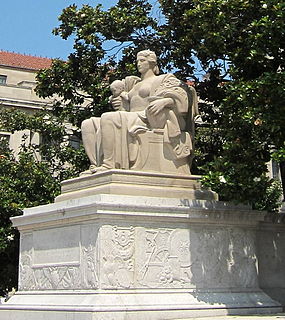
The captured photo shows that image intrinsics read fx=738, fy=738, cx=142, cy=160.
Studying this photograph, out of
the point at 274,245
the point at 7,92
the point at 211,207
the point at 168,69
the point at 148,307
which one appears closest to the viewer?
the point at 148,307

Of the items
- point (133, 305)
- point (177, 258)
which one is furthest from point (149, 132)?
point (133, 305)

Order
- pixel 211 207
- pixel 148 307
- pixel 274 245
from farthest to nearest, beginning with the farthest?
pixel 274 245 → pixel 211 207 → pixel 148 307

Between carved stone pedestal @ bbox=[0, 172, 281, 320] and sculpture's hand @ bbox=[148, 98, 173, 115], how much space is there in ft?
4.33

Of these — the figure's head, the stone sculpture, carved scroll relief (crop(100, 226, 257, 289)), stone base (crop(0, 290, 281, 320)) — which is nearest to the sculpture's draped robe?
the stone sculpture

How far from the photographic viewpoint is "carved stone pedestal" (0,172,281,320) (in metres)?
10.5

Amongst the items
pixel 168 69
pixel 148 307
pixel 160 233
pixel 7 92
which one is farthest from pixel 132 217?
pixel 7 92

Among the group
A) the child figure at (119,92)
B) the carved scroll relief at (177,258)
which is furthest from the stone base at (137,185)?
the child figure at (119,92)

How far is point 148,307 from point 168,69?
8461 mm

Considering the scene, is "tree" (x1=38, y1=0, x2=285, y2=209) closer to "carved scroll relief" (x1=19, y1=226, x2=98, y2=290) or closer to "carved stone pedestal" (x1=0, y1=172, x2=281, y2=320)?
"carved stone pedestal" (x1=0, y1=172, x2=281, y2=320)

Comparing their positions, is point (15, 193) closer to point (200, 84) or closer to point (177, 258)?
point (200, 84)

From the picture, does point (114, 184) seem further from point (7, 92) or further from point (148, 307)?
point (7, 92)

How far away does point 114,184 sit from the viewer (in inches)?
434

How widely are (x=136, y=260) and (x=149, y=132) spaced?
2.14 m

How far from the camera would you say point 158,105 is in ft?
38.5
